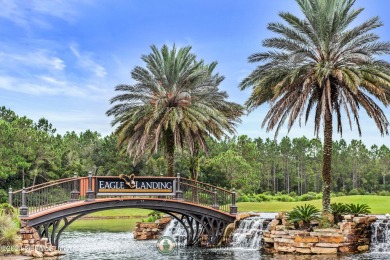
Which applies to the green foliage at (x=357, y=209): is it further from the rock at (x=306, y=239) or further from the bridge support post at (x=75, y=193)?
the bridge support post at (x=75, y=193)

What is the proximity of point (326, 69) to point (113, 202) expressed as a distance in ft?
41.6

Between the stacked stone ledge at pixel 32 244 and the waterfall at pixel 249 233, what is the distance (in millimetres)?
10056

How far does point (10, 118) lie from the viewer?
8825cm

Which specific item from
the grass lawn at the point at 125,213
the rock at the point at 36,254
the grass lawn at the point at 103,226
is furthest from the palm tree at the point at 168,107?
the grass lawn at the point at 125,213

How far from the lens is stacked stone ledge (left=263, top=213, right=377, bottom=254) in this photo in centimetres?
2495

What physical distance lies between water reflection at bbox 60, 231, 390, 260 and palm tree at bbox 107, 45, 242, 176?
624cm

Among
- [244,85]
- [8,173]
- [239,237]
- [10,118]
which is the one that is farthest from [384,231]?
[10,118]

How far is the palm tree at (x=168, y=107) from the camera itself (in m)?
34.1

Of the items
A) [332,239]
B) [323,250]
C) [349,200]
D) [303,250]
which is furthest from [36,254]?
[349,200]

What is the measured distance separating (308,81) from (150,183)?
32.4 ft

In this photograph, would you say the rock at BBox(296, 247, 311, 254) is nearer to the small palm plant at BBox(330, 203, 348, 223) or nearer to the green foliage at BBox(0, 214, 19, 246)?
the small palm plant at BBox(330, 203, 348, 223)

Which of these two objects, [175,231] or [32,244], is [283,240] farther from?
[32,244]

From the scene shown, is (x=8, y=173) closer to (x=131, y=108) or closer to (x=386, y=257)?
(x=131, y=108)

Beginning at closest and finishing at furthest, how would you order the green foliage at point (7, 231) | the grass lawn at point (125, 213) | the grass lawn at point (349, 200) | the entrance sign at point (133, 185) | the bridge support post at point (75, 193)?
the green foliage at point (7, 231) → the bridge support post at point (75, 193) → the entrance sign at point (133, 185) → the grass lawn at point (349, 200) → the grass lawn at point (125, 213)
